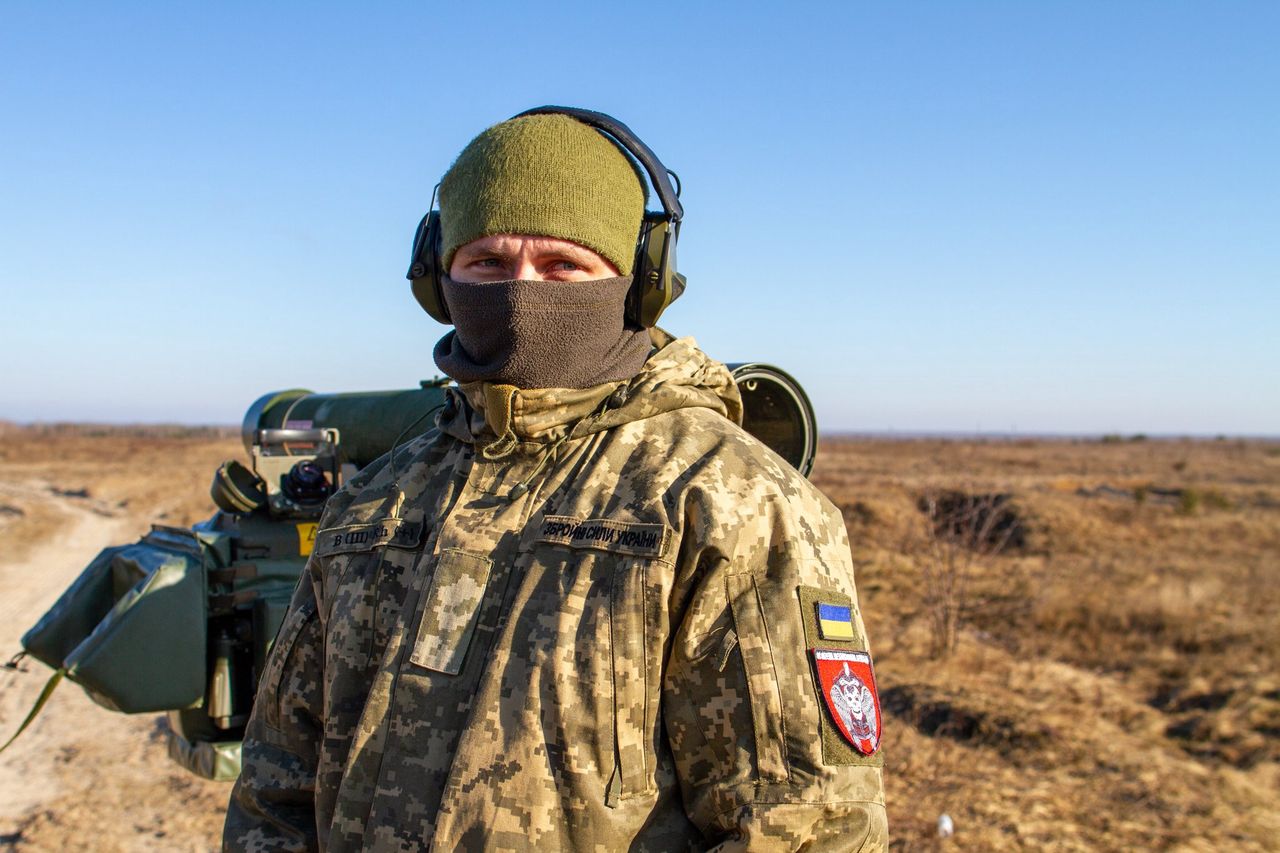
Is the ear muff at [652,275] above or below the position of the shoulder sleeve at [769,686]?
above

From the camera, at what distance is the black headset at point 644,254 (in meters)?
1.90

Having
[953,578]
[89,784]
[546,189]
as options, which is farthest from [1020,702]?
[546,189]

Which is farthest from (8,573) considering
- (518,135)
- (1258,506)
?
(1258,506)

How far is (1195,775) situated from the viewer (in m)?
6.01

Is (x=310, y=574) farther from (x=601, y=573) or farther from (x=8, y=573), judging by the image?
(x=8, y=573)

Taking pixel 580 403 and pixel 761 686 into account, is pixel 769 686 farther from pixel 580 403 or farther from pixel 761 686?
pixel 580 403

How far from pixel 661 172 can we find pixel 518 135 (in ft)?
0.99

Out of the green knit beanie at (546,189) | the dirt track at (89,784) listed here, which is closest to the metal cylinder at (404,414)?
the green knit beanie at (546,189)

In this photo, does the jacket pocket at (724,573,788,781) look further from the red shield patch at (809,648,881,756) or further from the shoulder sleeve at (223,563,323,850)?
the shoulder sleeve at (223,563,323,850)

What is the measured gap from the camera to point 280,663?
1933 millimetres

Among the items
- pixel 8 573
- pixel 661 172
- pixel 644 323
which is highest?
pixel 661 172

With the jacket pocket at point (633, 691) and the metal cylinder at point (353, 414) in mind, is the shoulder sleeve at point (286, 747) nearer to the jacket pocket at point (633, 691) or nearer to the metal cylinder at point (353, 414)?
the jacket pocket at point (633, 691)

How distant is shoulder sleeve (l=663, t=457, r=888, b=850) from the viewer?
4.66 ft

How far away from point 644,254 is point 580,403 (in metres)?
0.35
